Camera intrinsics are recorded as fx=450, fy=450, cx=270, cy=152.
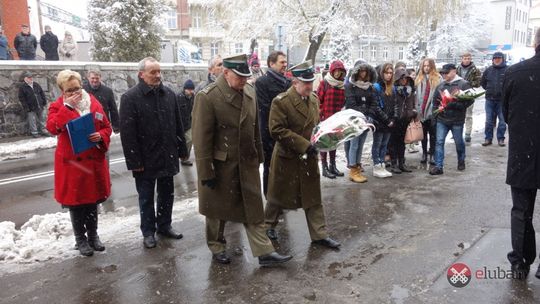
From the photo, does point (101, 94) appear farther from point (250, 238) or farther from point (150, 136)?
point (250, 238)

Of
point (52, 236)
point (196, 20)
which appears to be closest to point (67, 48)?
point (52, 236)

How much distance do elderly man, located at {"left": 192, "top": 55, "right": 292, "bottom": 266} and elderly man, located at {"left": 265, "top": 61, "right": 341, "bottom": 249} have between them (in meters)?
0.41

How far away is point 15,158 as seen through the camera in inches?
423

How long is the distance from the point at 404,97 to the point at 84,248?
5.74m

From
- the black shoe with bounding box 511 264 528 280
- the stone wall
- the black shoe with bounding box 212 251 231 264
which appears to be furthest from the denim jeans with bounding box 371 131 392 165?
the stone wall

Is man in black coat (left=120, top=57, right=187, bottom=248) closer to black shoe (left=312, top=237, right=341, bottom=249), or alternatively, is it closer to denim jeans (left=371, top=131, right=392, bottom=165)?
black shoe (left=312, top=237, right=341, bottom=249)

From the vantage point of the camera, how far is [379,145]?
7836 millimetres

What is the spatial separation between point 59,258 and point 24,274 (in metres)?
0.39

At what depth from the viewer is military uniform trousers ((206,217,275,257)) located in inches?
172

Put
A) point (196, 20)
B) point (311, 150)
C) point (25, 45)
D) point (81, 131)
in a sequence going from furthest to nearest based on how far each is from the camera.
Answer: point (196, 20) < point (25, 45) < point (311, 150) < point (81, 131)

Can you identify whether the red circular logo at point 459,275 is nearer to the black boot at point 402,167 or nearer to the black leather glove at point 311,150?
the black leather glove at point 311,150

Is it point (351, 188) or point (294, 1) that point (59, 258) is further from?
point (294, 1)

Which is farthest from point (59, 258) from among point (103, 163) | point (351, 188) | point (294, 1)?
point (294, 1)

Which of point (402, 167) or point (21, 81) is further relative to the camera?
point (21, 81)
